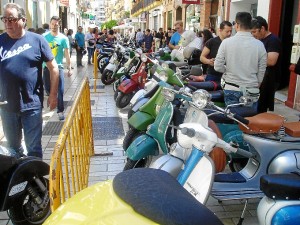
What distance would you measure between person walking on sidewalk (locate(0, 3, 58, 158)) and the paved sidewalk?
83 cm

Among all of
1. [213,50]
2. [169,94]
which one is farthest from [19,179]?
[213,50]

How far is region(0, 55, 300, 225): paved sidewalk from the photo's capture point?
3640 millimetres

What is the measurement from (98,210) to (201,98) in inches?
74.8

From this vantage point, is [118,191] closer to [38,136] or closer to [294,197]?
[294,197]

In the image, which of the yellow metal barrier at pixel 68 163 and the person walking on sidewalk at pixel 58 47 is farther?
the person walking on sidewalk at pixel 58 47

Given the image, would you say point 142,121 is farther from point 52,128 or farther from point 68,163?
point 52,128

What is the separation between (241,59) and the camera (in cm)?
449

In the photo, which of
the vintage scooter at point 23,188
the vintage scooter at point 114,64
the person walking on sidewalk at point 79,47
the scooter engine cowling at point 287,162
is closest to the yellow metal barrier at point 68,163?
the vintage scooter at point 23,188

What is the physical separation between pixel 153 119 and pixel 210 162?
1.69 m

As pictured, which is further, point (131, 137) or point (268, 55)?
point (268, 55)

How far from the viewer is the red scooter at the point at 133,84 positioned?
755cm

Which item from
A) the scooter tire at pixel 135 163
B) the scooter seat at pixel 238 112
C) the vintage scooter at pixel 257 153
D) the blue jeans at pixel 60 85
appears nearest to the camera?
the vintage scooter at pixel 257 153

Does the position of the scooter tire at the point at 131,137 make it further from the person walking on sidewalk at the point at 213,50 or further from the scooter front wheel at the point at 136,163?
the person walking on sidewalk at the point at 213,50

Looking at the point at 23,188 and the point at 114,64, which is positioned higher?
the point at 114,64
